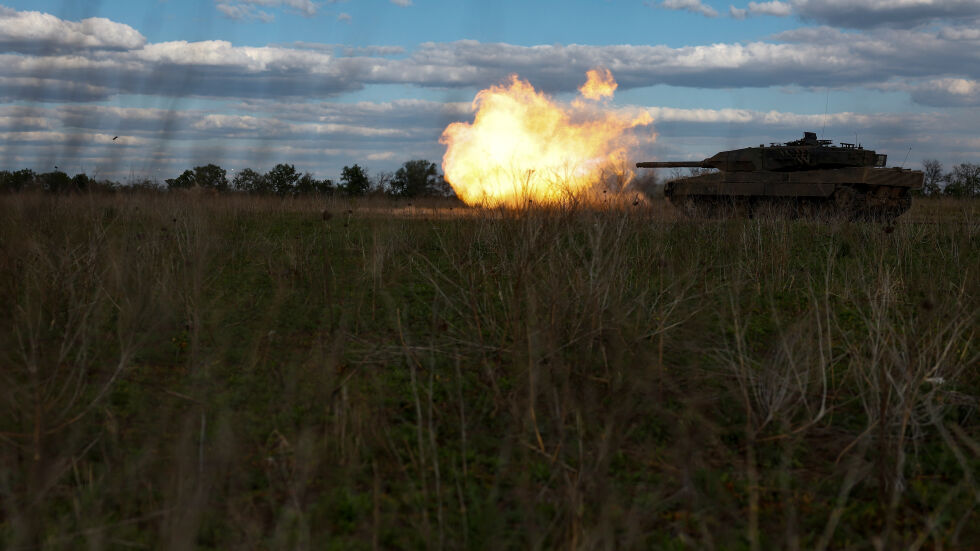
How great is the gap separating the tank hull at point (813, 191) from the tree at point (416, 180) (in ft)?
26.8

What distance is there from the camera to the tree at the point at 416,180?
25.3m

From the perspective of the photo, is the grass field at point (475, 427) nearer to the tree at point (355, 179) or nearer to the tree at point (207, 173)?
the tree at point (207, 173)

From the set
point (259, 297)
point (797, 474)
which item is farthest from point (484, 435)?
point (259, 297)

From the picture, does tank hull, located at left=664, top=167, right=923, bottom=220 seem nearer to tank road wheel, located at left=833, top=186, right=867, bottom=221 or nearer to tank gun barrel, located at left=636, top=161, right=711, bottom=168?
tank road wheel, located at left=833, top=186, right=867, bottom=221

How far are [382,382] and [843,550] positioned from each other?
2.63 metres

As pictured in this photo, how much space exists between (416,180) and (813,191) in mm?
13859

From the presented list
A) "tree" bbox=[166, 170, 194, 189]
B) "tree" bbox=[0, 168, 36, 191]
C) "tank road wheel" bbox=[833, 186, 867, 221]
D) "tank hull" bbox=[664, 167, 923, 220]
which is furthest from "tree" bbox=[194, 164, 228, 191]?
Answer: "tank road wheel" bbox=[833, 186, 867, 221]

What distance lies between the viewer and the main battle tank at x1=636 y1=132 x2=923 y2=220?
17438 millimetres

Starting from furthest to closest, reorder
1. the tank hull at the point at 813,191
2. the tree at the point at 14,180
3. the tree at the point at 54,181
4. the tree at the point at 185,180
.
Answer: the tank hull at the point at 813,191
the tree at the point at 185,180
the tree at the point at 14,180
the tree at the point at 54,181

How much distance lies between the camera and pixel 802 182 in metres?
18.2

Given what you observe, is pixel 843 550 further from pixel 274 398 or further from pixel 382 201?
pixel 382 201

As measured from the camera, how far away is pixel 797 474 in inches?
147

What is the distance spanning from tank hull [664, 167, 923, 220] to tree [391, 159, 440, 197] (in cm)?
818

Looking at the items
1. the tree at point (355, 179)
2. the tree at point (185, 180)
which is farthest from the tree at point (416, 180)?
the tree at point (185, 180)
